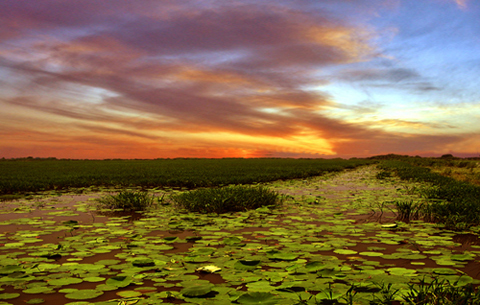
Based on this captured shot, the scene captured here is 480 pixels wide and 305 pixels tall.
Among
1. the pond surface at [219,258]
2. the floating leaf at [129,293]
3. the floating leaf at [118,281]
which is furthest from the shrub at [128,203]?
the floating leaf at [129,293]

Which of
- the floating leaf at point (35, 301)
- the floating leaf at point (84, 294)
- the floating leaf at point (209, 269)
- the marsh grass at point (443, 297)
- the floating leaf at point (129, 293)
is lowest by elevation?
the floating leaf at point (35, 301)

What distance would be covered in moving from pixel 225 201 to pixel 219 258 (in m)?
3.79

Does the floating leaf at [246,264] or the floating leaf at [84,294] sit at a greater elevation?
the floating leaf at [246,264]

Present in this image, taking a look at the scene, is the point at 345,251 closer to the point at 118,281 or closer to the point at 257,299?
the point at 257,299

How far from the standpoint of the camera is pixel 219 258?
3.75 m

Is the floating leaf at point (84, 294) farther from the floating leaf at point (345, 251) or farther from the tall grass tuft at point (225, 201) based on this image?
the tall grass tuft at point (225, 201)

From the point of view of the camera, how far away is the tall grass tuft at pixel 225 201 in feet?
24.3

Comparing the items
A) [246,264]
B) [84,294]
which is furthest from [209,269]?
[84,294]

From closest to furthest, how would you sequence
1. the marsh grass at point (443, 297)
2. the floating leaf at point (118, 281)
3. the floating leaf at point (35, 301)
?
the marsh grass at point (443, 297) < the floating leaf at point (35, 301) < the floating leaf at point (118, 281)

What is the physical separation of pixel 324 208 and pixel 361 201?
1791mm

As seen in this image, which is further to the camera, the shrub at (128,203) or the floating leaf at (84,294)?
the shrub at (128,203)

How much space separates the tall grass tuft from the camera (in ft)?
24.3

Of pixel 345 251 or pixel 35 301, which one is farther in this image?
pixel 345 251

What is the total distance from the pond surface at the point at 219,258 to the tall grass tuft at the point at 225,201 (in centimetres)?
88
